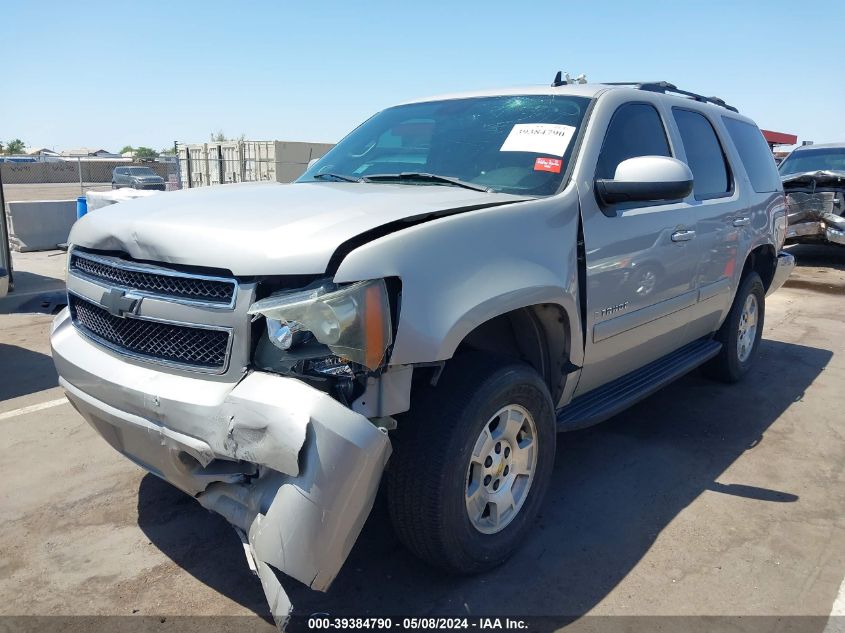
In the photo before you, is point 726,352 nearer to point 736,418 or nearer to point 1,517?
point 736,418

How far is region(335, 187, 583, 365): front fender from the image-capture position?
224 cm

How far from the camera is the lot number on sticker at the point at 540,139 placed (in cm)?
331

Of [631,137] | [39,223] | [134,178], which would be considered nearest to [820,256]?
[631,137]

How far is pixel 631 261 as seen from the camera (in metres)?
3.41

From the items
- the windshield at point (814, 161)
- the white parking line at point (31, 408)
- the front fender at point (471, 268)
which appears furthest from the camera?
the windshield at point (814, 161)

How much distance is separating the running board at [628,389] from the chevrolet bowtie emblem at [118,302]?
1.91 meters

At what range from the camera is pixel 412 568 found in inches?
113

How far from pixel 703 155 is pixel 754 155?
3.65 feet

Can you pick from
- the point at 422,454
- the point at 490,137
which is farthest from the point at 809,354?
the point at 422,454

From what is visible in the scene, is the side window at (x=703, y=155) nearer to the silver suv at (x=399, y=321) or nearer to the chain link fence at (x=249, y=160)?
the silver suv at (x=399, y=321)

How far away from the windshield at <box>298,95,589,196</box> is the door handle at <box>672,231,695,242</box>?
88 cm

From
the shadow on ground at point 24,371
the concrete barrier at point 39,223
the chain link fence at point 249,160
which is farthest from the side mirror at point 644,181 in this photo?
the chain link fence at point 249,160

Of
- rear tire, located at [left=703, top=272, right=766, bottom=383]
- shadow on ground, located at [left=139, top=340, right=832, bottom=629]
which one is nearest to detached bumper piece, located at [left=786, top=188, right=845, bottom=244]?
rear tire, located at [left=703, top=272, right=766, bottom=383]

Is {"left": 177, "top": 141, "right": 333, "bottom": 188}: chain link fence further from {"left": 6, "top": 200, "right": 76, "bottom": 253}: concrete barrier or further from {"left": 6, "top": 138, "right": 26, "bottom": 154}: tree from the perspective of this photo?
{"left": 6, "top": 138, "right": 26, "bottom": 154}: tree
